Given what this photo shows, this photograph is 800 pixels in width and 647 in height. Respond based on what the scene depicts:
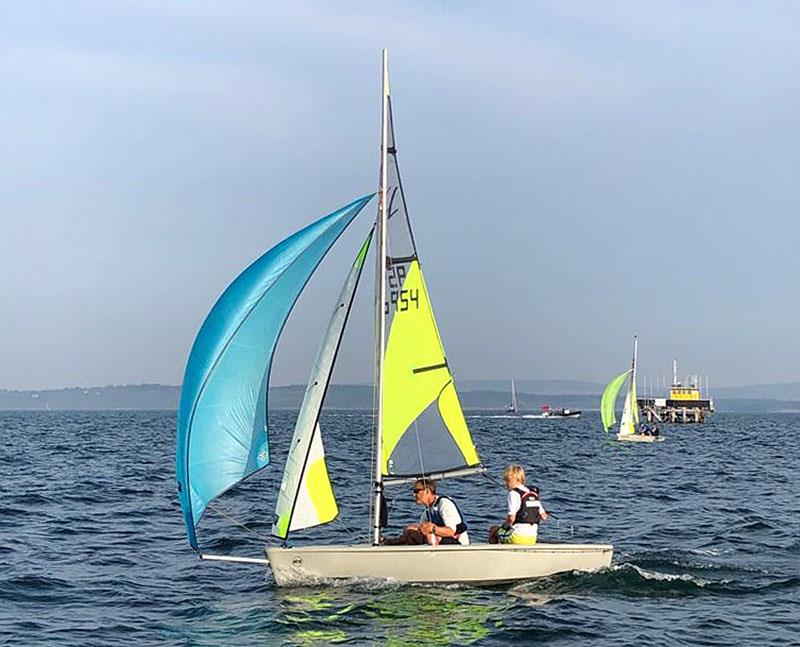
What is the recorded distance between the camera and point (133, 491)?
110 feet

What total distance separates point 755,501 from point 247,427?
64.8 feet

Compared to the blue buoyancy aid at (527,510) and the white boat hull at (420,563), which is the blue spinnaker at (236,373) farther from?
the blue buoyancy aid at (527,510)

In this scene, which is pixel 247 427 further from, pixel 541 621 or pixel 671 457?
pixel 671 457

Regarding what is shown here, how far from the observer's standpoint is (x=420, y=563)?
53.2ft

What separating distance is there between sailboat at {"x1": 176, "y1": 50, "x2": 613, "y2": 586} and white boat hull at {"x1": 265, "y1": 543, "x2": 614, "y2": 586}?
0.6 inches

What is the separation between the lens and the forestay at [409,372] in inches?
671

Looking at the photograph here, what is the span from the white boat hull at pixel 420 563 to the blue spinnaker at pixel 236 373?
4.94 feet

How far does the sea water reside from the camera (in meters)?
14.5

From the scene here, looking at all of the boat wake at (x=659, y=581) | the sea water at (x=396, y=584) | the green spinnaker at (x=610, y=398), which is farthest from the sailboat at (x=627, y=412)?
the boat wake at (x=659, y=581)

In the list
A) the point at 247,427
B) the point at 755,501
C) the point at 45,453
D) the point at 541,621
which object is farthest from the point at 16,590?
the point at 45,453

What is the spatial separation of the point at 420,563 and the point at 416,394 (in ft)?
8.80

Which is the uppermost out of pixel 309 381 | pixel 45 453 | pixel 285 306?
pixel 285 306

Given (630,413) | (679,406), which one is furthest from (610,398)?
(679,406)

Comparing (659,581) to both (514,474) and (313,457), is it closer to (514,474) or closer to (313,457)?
(514,474)
